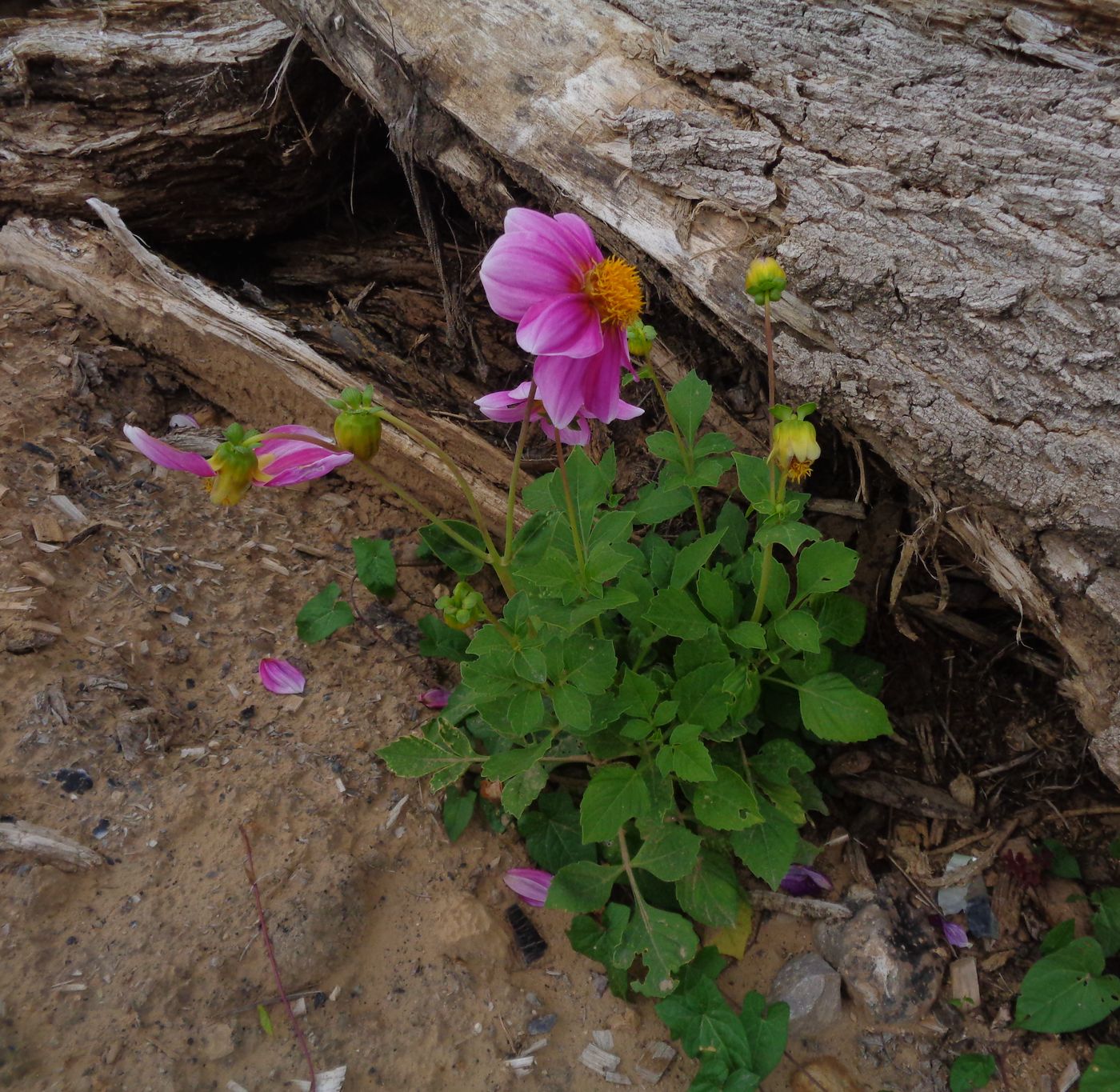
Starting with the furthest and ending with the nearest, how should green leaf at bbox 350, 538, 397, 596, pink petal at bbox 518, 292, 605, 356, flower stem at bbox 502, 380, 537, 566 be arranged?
green leaf at bbox 350, 538, 397, 596 < flower stem at bbox 502, 380, 537, 566 < pink petal at bbox 518, 292, 605, 356

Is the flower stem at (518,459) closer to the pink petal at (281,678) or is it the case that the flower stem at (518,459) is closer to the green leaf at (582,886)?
the green leaf at (582,886)

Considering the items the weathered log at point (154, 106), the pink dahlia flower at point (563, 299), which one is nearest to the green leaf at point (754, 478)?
the pink dahlia flower at point (563, 299)

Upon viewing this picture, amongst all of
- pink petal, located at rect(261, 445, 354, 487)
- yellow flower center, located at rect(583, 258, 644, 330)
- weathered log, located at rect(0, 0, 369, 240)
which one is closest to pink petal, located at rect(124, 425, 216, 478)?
pink petal, located at rect(261, 445, 354, 487)

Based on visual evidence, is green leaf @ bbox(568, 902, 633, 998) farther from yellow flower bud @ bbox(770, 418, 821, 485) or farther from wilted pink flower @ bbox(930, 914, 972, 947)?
yellow flower bud @ bbox(770, 418, 821, 485)

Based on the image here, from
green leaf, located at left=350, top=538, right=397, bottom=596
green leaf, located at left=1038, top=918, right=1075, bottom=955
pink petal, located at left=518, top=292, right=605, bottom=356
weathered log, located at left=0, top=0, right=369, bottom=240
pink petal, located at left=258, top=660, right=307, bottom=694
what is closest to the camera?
pink petal, located at left=518, top=292, right=605, bottom=356

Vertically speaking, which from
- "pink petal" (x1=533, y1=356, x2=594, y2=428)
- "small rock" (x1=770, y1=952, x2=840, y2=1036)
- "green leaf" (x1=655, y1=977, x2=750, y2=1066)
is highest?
"pink petal" (x1=533, y1=356, x2=594, y2=428)

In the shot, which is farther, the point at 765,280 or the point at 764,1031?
the point at 764,1031

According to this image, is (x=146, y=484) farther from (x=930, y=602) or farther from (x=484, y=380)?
(x=930, y=602)

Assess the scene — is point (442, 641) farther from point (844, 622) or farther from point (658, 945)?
point (844, 622)

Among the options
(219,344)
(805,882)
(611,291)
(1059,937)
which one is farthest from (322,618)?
(1059,937)
